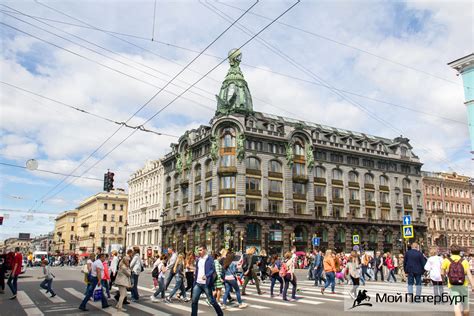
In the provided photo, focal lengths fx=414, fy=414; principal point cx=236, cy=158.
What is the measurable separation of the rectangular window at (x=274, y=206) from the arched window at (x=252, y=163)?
198 inches

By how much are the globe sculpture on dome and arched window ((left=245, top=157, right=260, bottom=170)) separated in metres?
7.34

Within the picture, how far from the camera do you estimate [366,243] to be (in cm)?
6328

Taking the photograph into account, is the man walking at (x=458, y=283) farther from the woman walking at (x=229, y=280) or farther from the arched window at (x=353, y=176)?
the arched window at (x=353, y=176)

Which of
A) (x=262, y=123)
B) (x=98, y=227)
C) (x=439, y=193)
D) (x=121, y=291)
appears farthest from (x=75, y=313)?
(x=98, y=227)

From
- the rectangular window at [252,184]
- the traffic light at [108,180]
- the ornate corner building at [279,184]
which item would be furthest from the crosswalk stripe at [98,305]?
the rectangular window at [252,184]

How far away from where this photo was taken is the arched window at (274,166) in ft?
189

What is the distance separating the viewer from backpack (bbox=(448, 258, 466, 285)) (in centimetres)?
899

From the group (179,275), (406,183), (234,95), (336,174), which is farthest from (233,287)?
(406,183)

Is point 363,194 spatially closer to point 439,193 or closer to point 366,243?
point 366,243

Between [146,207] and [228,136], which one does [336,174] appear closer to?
[228,136]

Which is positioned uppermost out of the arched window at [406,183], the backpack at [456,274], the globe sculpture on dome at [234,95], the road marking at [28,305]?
the globe sculpture on dome at [234,95]

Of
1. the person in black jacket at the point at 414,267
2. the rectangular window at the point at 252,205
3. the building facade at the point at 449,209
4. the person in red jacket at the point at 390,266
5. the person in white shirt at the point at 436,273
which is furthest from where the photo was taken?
the building facade at the point at 449,209

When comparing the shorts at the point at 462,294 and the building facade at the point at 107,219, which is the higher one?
the building facade at the point at 107,219

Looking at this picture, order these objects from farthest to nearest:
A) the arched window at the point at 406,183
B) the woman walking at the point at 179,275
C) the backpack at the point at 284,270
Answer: the arched window at the point at 406,183 → the woman walking at the point at 179,275 → the backpack at the point at 284,270
